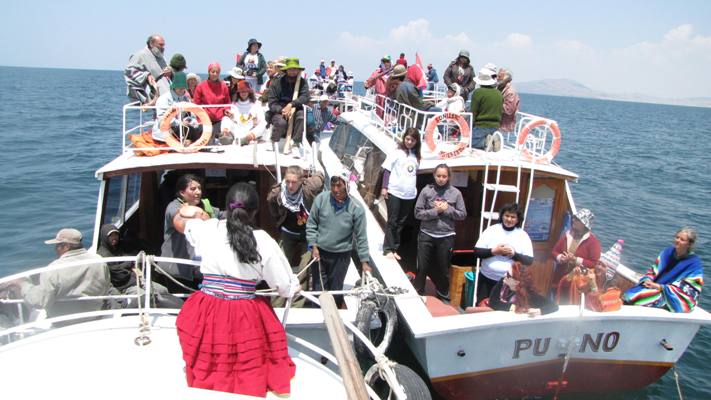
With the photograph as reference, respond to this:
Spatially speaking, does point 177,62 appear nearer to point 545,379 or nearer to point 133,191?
point 133,191

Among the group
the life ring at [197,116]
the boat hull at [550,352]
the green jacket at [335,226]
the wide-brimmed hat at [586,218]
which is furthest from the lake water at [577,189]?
the life ring at [197,116]

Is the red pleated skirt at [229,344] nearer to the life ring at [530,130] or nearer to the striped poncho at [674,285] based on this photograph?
the striped poncho at [674,285]

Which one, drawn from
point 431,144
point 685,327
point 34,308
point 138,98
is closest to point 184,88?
point 138,98

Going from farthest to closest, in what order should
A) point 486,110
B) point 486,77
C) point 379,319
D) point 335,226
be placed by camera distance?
point 486,110
point 486,77
point 379,319
point 335,226

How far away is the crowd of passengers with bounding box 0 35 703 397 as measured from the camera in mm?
3539

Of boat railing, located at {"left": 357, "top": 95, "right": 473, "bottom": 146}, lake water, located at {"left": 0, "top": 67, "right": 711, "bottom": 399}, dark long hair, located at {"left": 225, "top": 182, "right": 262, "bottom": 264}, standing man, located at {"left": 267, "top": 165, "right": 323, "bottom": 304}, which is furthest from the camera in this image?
lake water, located at {"left": 0, "top": 67, "right": 711, "bottom": 399}

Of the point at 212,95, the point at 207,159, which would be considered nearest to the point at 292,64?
the point at 212,95

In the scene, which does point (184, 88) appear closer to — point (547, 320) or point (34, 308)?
point (34, 308)

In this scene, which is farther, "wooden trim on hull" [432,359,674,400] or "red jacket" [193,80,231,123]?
"red jacket" [193,80,231,123]

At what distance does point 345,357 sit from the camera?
11.0 feet

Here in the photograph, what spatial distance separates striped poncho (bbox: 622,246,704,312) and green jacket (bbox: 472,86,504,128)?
9.74 ft

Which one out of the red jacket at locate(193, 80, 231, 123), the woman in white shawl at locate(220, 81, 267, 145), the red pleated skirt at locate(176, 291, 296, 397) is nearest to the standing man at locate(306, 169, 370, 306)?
the red pleated skirt at locate(176, 291, 296, 397)

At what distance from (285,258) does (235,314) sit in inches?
20.7

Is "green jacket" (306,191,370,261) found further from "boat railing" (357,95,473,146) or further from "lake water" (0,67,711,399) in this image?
"lake water" (0,67,711,399)
